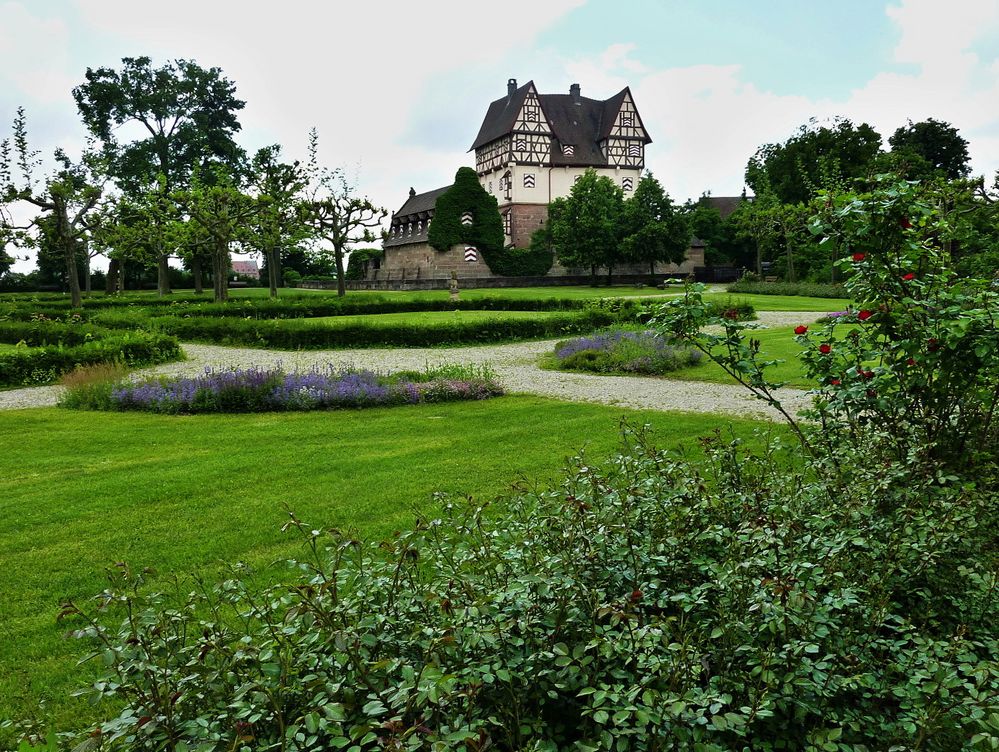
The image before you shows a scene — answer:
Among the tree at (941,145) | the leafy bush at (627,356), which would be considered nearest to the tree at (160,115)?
the leafy bush at (627,356)

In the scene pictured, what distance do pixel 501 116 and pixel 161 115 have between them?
26.0 metres

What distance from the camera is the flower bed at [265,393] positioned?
33.1 ft

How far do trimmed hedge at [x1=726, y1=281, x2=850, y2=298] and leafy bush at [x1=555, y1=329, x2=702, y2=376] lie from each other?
79.6 feet

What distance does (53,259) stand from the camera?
45.0m

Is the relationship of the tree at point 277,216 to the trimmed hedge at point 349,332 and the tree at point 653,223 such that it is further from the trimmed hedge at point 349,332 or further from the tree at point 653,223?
the tree at point 653,223

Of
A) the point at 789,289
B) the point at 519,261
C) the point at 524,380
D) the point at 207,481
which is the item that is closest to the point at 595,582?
the point at 207,481

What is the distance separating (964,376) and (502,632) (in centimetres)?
279

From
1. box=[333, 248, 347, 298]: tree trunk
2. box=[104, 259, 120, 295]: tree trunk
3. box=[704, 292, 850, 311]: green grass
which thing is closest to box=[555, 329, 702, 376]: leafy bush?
box=[704, 292, 850, 311]: green grass

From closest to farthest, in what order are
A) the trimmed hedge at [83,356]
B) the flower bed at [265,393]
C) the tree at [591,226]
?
the flower bed at [265,393], the trimmed hedge at [83,356], the tree at [591,226]

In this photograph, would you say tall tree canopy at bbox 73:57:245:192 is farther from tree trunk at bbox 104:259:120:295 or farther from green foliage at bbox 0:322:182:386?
green foliage at bbox 0:322:182:386

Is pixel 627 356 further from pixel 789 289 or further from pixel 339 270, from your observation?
pixel 789 289

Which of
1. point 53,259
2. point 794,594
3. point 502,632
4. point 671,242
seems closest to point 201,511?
point 502,632

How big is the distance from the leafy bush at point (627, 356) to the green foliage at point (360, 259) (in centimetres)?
5180

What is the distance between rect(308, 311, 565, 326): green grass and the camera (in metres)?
19.6
